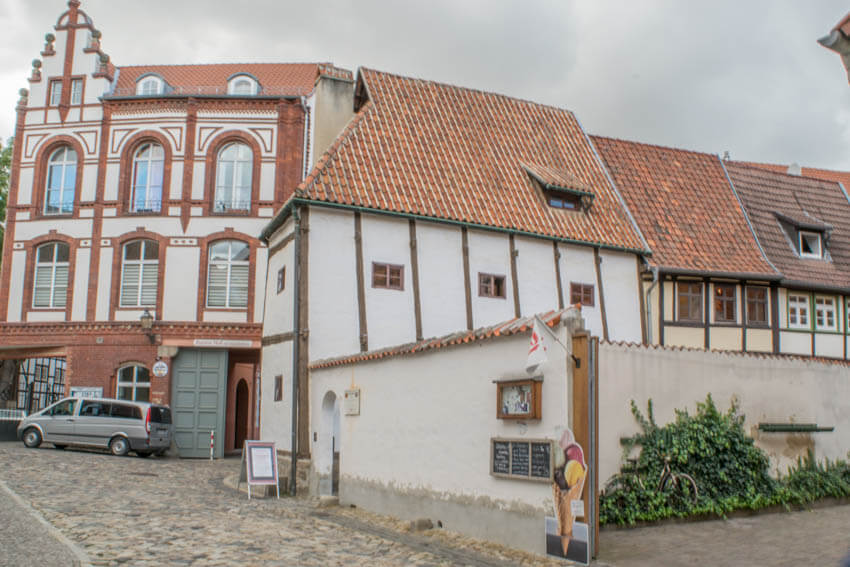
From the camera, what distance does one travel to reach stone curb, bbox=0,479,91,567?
27.1 ft

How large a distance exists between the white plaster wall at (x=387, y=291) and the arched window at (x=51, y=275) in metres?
14.6

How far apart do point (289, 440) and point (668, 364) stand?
8.62 m

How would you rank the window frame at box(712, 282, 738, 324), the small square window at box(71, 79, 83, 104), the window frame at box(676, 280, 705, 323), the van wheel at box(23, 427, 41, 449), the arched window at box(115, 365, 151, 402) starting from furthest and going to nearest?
the small square window at box(71, 79, 83, 104)
the arched window at box(115, 365, 151, 402)
the van wheel at box(23, 427, 41, 449)
the window frame at box(712, 282, 738, 324)
the window frame at box(676, 280, 705, 323)

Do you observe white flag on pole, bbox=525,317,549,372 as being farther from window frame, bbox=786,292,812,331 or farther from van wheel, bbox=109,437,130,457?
van wheel, bbox=109,437,130,457

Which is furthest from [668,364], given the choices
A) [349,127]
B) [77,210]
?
[77,210]

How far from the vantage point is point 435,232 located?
1902 cm

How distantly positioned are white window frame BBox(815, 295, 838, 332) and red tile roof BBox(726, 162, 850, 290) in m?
0.51

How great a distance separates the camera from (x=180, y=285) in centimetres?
2734

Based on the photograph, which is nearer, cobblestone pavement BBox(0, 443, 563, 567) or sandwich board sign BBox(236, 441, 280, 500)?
cobblestone pavement BBox(0, 443, 563, 567)

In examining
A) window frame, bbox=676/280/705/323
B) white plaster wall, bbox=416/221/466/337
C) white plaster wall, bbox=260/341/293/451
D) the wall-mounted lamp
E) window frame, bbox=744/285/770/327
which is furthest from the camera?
the wall-mounted lamp

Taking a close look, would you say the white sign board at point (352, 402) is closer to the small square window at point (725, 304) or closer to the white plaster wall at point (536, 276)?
the white plaster wall at point (536, 276)

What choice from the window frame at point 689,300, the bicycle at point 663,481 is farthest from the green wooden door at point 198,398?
the bicycle at point 663,481

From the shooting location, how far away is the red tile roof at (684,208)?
22.1m

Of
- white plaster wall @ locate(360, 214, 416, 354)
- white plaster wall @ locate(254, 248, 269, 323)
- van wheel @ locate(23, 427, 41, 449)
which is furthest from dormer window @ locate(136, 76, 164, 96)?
white plaster wall @ locate(360, 214, 416, 354)
